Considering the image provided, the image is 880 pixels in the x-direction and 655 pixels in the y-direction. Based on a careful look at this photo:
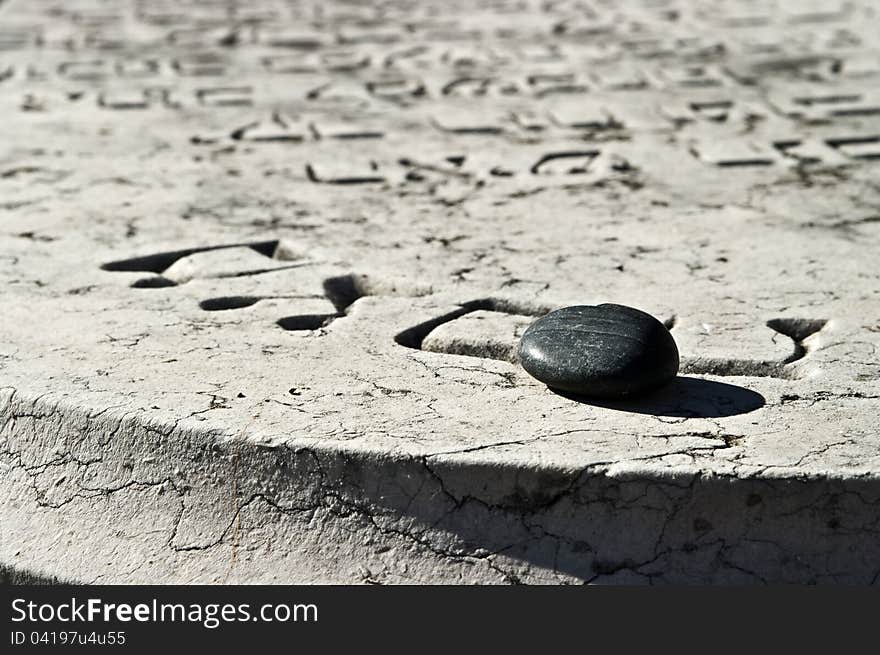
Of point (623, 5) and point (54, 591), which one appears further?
point (623, 5)

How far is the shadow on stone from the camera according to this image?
242 cm

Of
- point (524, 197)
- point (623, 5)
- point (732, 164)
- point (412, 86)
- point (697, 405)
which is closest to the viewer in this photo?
point (697, 405)

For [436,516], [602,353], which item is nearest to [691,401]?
[602,353]

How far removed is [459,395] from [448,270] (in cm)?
77

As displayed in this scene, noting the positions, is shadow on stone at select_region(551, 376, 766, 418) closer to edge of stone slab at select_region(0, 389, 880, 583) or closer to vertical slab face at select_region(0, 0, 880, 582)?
vertical slab face at select_region(0, 0, 880, 582)

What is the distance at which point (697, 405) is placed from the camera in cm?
245

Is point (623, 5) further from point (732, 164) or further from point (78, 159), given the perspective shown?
point (78, 159)

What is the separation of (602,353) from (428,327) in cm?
57

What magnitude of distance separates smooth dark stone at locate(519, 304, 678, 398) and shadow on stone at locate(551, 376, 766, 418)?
0.08ft

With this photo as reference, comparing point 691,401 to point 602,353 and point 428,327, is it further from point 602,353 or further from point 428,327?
point 428,327

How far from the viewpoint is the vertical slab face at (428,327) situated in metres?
2.23

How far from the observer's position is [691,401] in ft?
8.11

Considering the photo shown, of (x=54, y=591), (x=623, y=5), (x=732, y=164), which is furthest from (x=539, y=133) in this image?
(x=623, y=5)

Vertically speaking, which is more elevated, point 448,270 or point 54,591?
point 448,270
